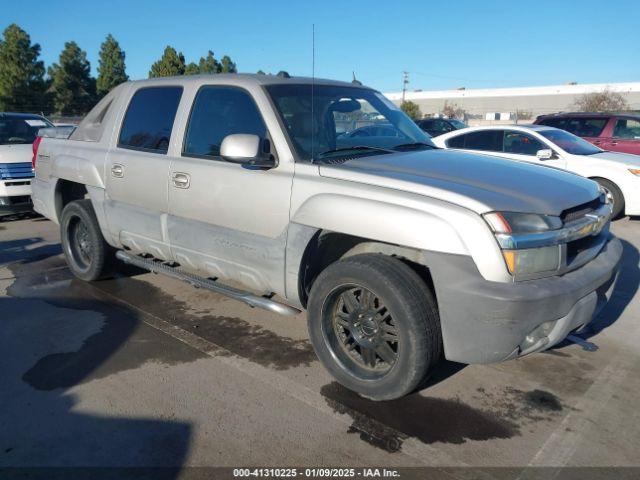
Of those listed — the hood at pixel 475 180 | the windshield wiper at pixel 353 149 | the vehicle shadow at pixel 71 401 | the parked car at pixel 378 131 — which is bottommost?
the vehicle shadow at pixel 71 401

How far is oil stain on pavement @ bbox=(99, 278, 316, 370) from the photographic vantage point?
12.3ft

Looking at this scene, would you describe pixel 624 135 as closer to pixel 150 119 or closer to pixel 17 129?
pixel 150 119

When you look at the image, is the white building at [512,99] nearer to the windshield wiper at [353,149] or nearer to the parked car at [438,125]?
the parked car at [438,125]

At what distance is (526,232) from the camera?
273cm

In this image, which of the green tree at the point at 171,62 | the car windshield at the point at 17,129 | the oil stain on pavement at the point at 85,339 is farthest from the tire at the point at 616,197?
the green tree at the point at 171,62

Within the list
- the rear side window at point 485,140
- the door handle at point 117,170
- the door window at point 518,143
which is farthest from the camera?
the rear side window at point 485,140

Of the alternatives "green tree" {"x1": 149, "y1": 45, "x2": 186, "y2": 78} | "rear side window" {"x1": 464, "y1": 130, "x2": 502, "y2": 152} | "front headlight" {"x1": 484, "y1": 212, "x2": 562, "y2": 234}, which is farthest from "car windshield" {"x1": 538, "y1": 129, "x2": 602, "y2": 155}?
"green tree" {"x1": 149, "y1": 45, "x2": 186, "y2": 78}

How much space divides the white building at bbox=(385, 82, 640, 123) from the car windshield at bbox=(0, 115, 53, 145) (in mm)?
54754

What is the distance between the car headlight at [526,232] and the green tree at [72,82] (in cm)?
3774

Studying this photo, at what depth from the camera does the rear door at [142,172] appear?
168 inches

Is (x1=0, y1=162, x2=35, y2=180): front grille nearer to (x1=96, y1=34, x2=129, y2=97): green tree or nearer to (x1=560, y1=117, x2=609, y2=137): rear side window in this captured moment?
(x1=560, y1=117, x2=609, y2=137): rear side window

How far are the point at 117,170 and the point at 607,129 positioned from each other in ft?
35.7

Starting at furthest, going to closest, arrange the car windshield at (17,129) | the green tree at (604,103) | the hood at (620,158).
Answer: the green tree at (604,103), the car windshield at (17,129), the hood at (620,158)

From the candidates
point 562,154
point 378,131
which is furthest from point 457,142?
point 378,131
